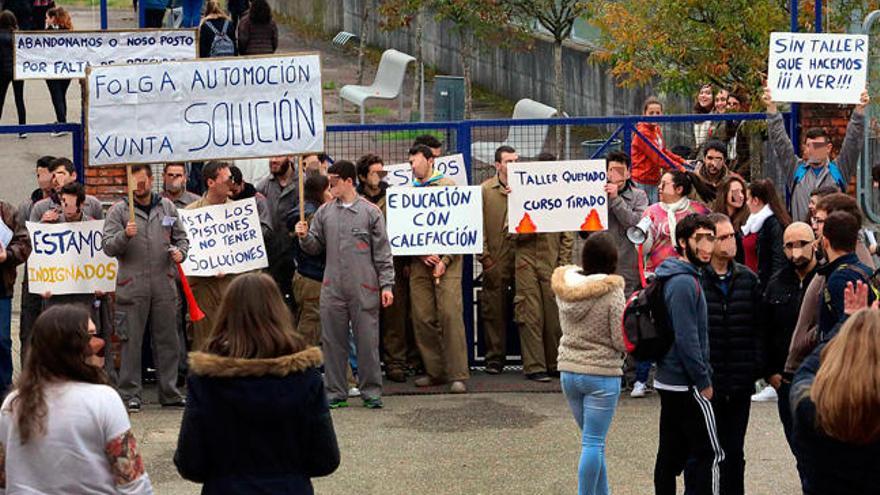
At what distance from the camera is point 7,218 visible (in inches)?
516

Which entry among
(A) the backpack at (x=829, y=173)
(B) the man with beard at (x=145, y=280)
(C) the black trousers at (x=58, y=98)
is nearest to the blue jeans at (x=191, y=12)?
(C) the black trousers at (x=58, y=98)

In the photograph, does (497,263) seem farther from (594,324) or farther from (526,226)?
(594,324)

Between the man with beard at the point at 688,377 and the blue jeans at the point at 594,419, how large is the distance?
28 cm

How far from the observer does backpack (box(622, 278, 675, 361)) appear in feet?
31.2

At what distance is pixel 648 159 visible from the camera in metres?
14.7

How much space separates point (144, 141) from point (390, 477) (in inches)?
140

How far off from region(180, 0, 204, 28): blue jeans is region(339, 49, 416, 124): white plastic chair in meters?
2.62

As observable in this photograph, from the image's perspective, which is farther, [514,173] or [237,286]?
[514,173]

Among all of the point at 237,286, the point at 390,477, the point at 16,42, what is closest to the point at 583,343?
the point at 390,477

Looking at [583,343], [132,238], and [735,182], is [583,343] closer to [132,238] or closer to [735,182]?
[735,182]

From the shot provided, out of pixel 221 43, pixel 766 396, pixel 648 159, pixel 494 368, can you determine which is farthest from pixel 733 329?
pixel 221 43

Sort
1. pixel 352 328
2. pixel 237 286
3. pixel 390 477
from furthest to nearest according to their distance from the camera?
pixel 352 328 < pixel 390 477 < pixel 237 286

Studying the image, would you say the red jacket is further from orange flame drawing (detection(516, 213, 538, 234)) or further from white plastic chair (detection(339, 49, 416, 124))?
white plastic chair (detection(339, 49, 416, 124))

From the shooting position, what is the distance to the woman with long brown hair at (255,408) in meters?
6.86
